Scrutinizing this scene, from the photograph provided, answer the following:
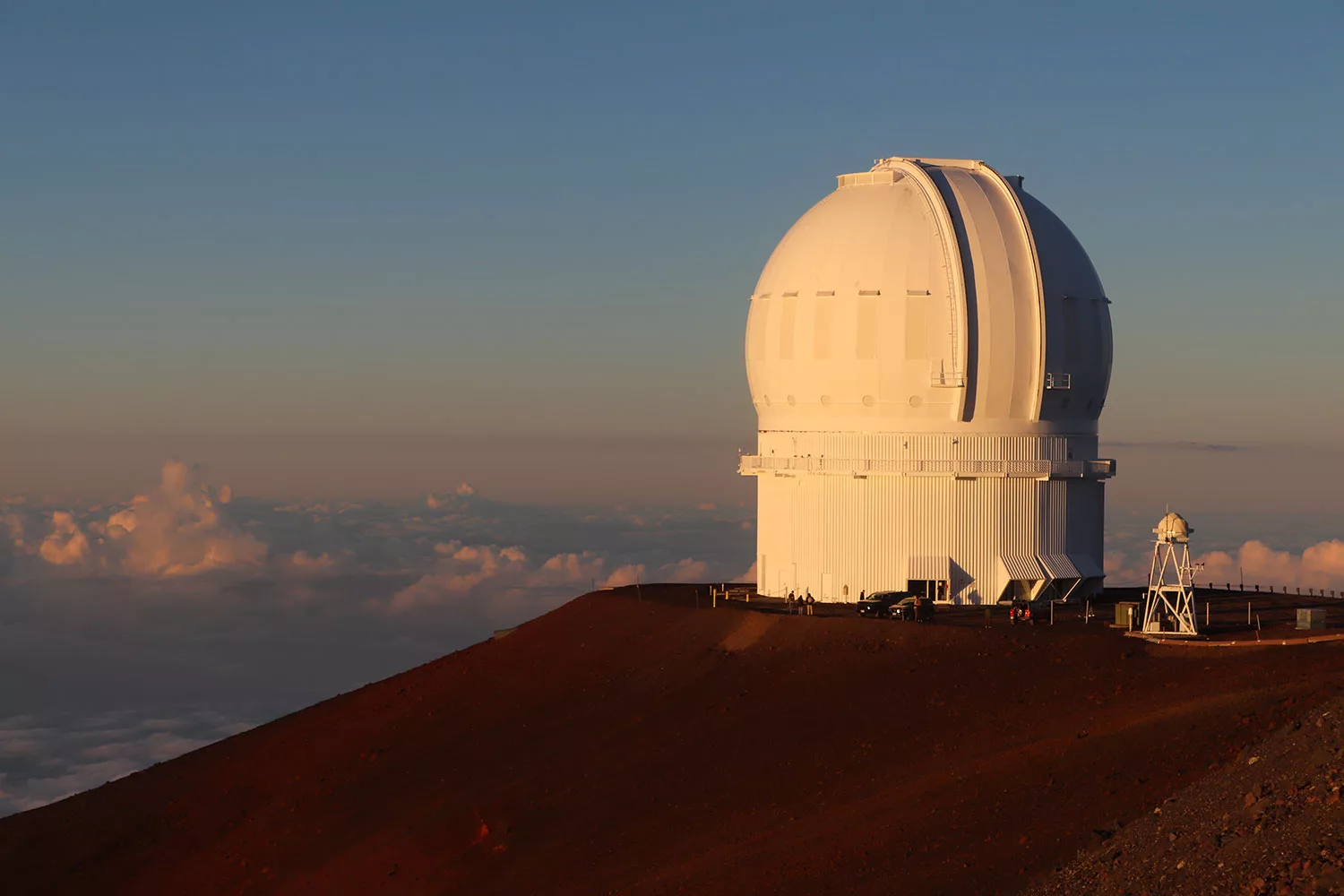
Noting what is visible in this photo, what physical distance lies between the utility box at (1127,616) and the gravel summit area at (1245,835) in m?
12.3

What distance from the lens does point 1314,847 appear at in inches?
781

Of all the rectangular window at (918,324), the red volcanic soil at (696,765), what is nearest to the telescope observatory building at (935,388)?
the rectangular window at (918,324)

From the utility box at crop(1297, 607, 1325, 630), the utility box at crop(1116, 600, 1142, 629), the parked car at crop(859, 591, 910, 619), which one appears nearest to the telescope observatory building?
the parked car at crop(859, 591, 910, 619)

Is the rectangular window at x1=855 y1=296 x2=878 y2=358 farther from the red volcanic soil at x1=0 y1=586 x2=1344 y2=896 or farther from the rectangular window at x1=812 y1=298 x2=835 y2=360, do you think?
the red volcanic soil at x1=0 y1=586 x2=1344 y2=896

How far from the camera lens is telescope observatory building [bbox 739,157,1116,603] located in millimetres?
41375

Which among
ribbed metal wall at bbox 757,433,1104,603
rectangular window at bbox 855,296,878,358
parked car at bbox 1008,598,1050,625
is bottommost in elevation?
parked car at bbox 1008,598,1050,625

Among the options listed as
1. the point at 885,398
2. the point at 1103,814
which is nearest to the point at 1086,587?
the point at 885,398

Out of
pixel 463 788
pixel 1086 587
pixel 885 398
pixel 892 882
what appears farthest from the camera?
pixel 1086 587

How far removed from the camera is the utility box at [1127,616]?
122 feet

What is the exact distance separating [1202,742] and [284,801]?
2203 cm

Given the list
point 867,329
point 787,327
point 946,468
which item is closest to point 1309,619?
point 946,468

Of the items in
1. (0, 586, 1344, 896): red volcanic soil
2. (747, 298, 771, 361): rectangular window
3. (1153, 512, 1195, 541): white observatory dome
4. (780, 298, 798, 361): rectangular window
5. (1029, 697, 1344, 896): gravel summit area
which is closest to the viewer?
(1029, 697, 1344, 896): gravel summit area

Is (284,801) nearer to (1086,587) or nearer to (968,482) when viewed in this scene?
(968,482)

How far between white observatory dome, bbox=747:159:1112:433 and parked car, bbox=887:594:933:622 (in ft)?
16.9
